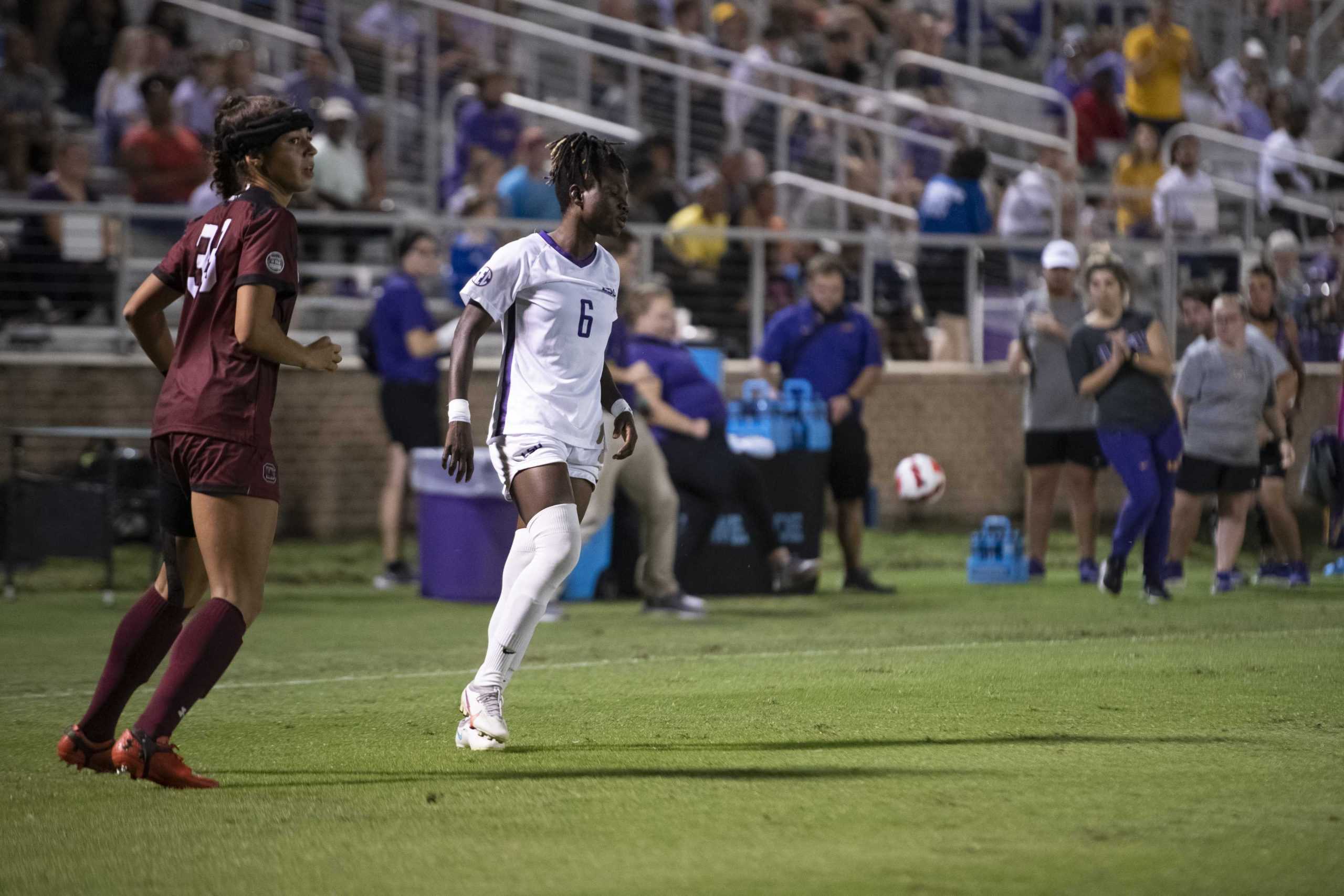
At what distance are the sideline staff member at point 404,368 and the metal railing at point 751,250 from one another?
1.76m

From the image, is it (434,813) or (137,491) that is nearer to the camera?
(434,813)

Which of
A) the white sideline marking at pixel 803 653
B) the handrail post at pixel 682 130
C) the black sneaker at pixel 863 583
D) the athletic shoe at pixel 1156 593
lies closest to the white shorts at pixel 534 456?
the white sideline marking at pixel 803 653

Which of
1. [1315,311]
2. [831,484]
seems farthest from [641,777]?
[1315,311]

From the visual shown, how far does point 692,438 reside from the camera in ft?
41.9

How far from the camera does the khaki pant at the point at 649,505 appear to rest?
11836mm

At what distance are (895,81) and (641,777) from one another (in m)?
16.8

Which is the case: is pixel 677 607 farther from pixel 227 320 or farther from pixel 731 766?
pixel 227 320

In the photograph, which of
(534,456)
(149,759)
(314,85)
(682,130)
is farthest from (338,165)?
(149,759)

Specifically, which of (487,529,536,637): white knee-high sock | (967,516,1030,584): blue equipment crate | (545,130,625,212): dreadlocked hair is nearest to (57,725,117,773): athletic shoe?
(487,529,536,637): white knee-high sock

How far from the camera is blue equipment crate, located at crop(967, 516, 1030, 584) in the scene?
46.1 ft

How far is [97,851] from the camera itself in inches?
202

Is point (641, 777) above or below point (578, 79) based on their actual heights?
below

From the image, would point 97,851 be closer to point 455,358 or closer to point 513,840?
point 513,840

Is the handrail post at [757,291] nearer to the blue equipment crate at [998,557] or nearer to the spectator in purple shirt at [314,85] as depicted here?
the blue equipment crate at [998,557]
